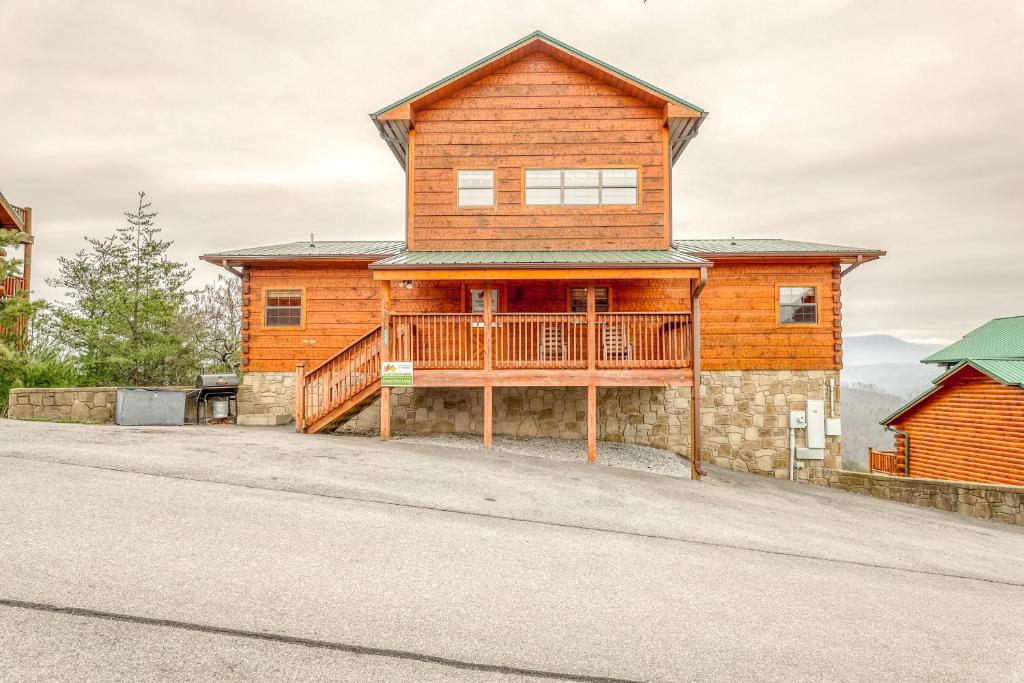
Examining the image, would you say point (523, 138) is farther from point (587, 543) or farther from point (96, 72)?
point (96, 72)

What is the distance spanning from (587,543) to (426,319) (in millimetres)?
7940

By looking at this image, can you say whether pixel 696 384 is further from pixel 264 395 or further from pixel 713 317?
pixel 264 395

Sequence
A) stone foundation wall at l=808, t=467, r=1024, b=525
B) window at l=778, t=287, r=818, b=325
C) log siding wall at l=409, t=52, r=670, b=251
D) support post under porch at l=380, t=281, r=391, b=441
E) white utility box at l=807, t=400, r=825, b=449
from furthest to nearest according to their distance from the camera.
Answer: window at l=778, t=287, r=818, b=325 < white utility box at l=807, t=400, r=825, b=449 < log siding wall at l=409, t=52, r=670, b=251 < stone foundation wall at l=808, t=467, r=1024, b=525 < support post under porch at l=380, t=281, r=391, b=441

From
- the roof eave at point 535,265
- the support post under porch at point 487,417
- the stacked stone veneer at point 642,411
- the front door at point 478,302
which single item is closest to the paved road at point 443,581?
the support post under porch at point 487,417

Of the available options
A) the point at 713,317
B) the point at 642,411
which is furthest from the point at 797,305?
the point at 642,411

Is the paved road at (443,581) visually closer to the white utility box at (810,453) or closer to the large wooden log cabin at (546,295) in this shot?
the large wooden log cabin at (546,295)

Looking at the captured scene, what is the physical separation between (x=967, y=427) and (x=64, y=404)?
85.8 feet

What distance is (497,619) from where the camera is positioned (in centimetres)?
499

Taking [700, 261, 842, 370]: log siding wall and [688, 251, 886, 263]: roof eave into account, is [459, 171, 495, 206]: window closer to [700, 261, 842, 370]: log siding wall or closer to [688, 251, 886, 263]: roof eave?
[688, 251, 886, 263]: roof eave

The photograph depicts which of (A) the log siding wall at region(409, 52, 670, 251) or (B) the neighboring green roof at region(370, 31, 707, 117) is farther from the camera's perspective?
(A) the log siding wall at region(409, 52, 670, 251)

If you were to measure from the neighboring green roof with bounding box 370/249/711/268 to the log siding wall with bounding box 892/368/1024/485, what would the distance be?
11.1 meters

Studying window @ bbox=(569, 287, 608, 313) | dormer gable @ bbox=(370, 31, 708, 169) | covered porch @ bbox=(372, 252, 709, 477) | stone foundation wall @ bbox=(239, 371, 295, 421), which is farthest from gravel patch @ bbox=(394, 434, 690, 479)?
dormer gable @ bbox=(370, 31, 708, 169)

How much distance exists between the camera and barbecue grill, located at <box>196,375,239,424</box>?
16609mm

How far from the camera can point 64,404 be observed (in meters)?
15.4
